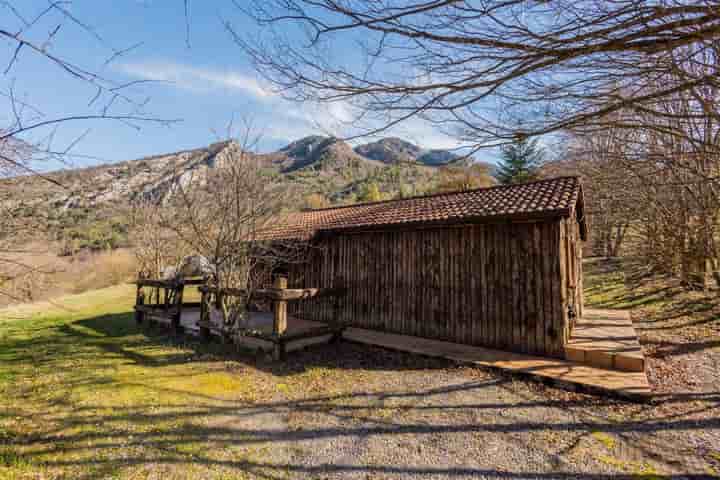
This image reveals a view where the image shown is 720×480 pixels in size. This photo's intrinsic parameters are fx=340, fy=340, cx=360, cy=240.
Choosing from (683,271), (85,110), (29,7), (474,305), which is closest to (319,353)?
(474,305)

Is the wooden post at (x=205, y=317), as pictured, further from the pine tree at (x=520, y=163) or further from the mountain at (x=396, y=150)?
the pine tree at (x=520, y=163)

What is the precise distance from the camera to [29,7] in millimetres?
1747

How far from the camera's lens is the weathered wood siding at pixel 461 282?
6406 mm

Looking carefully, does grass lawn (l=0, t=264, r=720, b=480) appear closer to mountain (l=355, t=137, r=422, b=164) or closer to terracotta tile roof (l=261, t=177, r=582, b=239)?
terracotta tile roof (l=261, t=177, r=582, b=239)

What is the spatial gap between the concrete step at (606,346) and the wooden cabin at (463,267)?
0.31 metres

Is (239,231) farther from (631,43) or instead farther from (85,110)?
(631,43)

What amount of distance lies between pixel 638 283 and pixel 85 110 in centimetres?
1851

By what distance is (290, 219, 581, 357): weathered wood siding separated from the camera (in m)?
6.41

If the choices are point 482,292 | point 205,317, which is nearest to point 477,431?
point 482,292

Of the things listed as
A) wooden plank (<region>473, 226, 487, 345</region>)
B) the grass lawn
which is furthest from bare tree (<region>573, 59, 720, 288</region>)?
the grass lawn

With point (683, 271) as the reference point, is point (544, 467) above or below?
below

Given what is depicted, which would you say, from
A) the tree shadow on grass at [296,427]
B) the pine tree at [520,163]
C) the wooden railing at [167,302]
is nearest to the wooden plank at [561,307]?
the tree shadow on grass at [296,427]

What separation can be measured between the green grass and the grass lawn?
2 cm

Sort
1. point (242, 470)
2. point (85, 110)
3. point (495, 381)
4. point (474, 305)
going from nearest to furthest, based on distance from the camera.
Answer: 1. point (85, 110)
2. point (242, 470)
3. point (495, 381)
4. point (474, 305)
